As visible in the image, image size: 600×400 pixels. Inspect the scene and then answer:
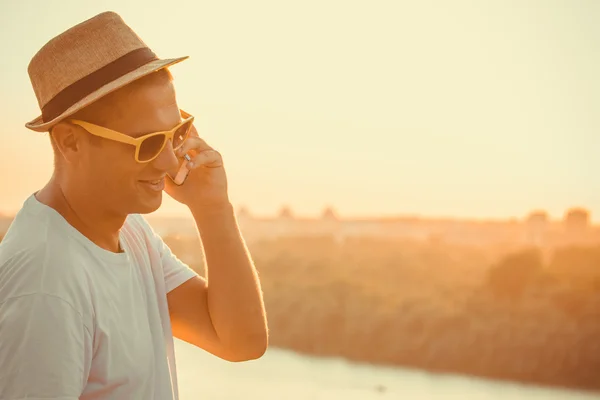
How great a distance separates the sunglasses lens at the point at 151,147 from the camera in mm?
1179

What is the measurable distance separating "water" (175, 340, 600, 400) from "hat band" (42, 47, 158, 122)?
17.2 metres

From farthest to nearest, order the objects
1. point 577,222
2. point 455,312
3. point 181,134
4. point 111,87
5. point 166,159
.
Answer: point 577,222, point 455,312, point 181,134, point 166,159, point 111,87

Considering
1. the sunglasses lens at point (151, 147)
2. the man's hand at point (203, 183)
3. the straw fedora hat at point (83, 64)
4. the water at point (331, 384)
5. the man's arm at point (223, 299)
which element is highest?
the straw fedora hat at point (83, 64)

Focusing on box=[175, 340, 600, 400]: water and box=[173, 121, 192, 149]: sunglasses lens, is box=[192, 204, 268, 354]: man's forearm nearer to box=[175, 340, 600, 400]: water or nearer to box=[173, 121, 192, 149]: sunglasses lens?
box=[173, 121, 192, 149]: sunglasses lens

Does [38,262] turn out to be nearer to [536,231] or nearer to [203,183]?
[203,183]

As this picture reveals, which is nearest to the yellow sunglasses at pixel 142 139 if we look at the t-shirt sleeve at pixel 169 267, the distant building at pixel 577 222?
the t-shirt sleeve at pixel 169 267

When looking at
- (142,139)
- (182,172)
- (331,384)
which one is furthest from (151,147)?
(331,384)

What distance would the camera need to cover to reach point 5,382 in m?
0.98

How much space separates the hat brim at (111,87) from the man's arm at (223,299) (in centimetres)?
38

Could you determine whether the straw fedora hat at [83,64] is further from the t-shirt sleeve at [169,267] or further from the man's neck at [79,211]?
the t-shirt sleeve at [169,267]

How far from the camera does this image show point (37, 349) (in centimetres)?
99

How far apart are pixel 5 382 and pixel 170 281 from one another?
47 cm

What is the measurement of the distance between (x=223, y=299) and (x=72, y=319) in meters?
0.44

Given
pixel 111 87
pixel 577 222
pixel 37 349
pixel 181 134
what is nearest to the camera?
pixel 37 349
